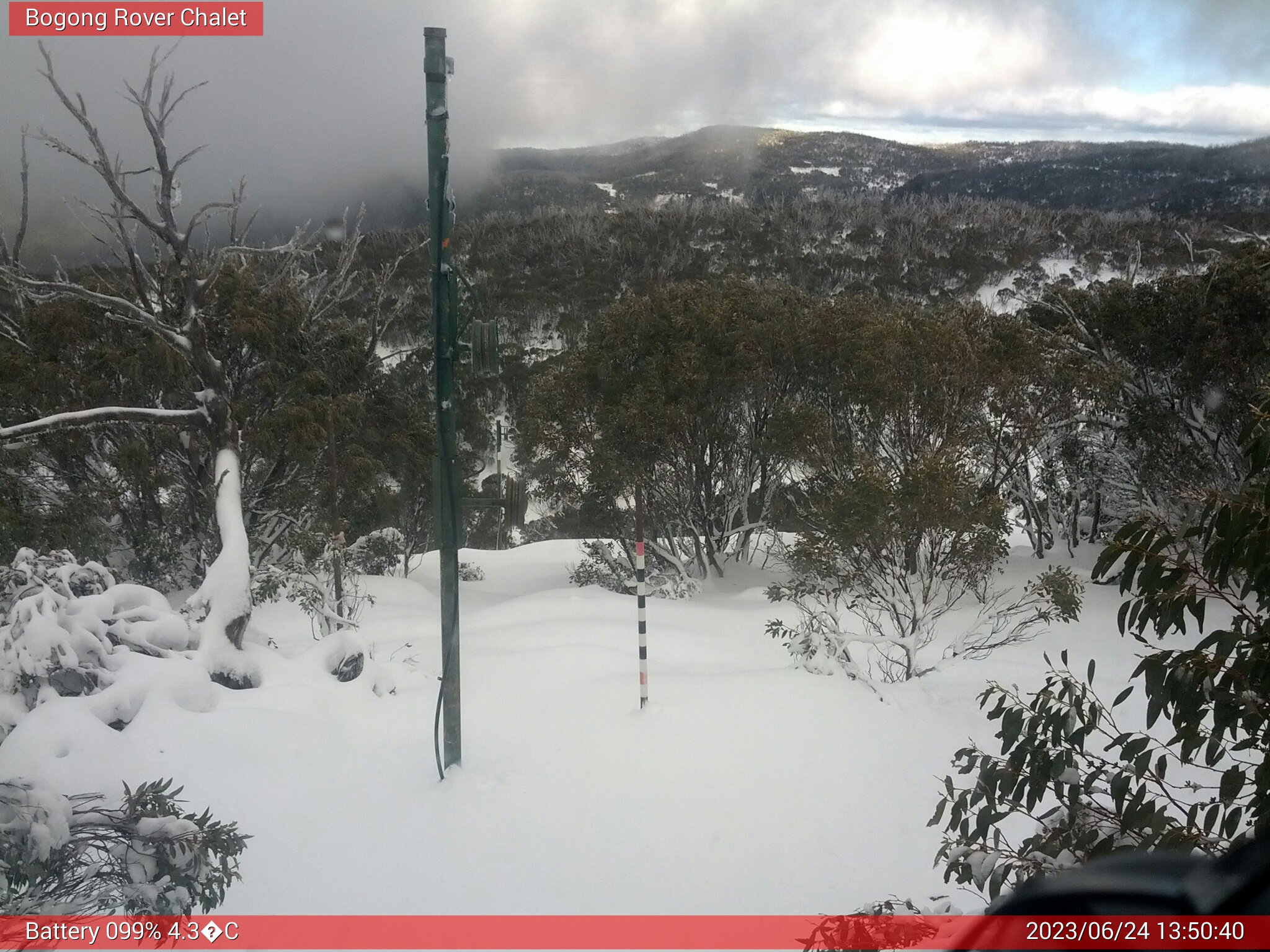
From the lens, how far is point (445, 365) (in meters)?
4.16

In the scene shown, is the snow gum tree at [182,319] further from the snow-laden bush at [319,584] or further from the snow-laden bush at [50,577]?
the snow-laden bush at [319,584]

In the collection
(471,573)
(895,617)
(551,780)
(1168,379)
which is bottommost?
(471,573)

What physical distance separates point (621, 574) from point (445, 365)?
9.57 meters

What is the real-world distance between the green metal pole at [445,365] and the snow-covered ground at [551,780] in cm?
45

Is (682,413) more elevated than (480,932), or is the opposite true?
(682,413)

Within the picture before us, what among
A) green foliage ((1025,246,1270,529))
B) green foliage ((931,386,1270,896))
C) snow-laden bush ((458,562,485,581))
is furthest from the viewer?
snow-laden bush ((458,562,485,581))

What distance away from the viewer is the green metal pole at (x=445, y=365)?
3979mm

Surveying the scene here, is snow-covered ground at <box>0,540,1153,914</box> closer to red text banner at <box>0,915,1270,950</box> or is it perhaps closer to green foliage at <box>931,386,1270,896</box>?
red text banner at <box>0,915,1270,950</box>

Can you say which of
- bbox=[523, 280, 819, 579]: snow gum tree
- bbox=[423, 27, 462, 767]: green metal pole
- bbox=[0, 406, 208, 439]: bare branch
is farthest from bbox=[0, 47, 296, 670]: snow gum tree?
bbox=[523, 280, 819, 579]: snow gum tree

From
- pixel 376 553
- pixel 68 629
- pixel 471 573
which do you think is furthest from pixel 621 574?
pixel 68 629

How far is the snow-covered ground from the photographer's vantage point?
133 inches

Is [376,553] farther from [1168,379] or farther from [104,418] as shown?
[1168,379]

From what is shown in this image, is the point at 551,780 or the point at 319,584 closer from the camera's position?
the point at 551,780

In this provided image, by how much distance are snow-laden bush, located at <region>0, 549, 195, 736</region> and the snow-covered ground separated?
230 mm
